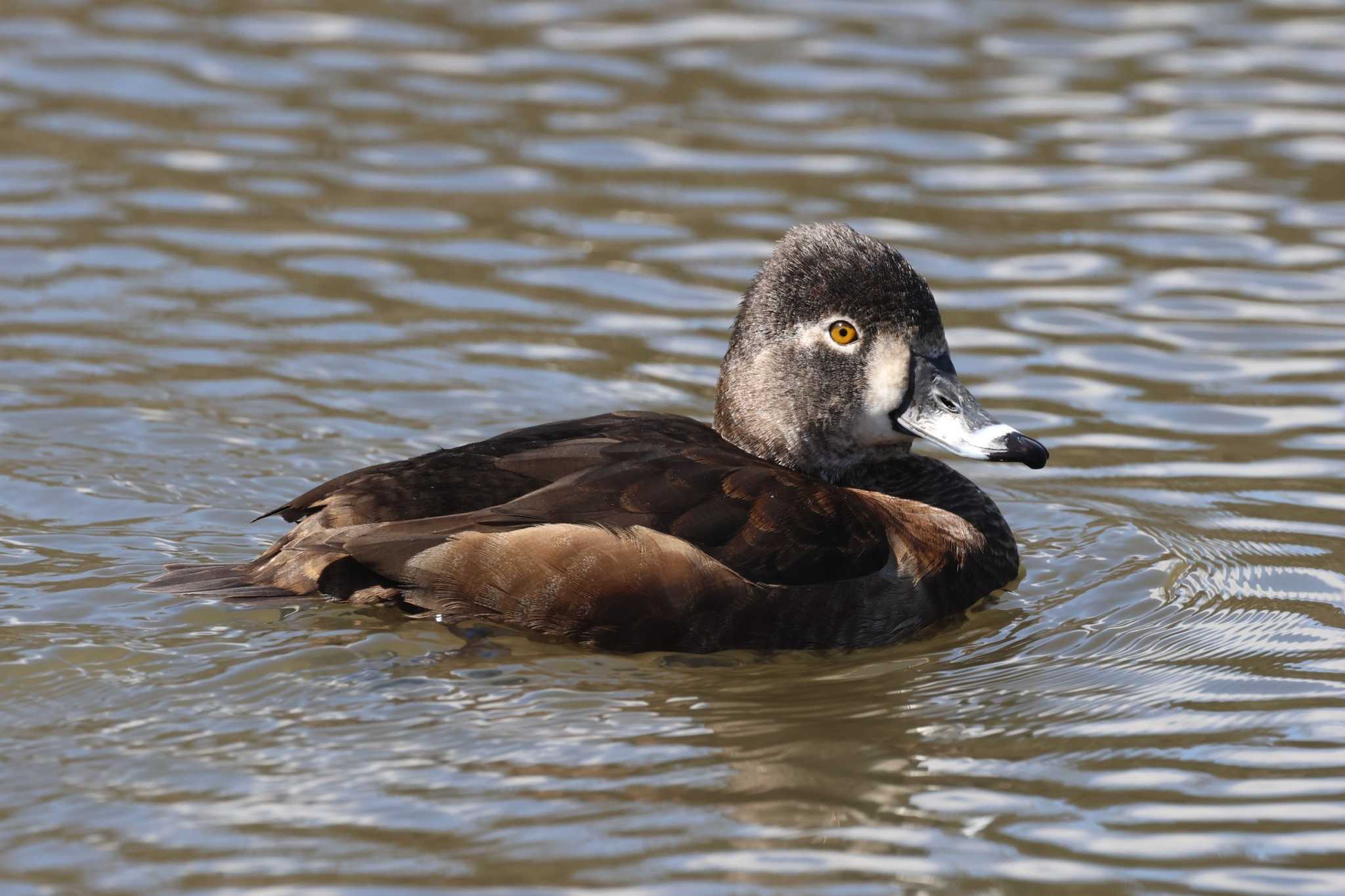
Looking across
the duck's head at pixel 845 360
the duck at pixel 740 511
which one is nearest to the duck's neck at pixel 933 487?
the duck at pixel 740 511

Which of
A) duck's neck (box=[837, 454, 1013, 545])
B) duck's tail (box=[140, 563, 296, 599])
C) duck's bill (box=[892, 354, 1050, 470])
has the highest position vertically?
duck's bill (box=[892, 354, 1050, 470])

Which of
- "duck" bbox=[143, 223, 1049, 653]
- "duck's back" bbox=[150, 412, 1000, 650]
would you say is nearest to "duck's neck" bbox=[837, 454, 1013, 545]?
"duck" bbox=[143, 223, 1049, 653]

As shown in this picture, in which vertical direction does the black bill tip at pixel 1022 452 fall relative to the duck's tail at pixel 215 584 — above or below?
above

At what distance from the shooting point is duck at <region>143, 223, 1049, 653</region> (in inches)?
209

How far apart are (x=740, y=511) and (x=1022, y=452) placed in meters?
0.93

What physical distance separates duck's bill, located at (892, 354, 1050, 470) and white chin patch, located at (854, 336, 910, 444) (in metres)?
0.03

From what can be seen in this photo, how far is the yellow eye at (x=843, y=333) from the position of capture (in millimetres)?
6027

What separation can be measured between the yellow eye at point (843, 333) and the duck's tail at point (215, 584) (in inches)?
70.6

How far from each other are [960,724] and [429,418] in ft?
9.68

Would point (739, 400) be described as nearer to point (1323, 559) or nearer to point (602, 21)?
point (1323, 559)

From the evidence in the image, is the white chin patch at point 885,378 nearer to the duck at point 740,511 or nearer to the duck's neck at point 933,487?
the duck at point 740,511

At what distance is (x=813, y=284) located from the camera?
603 cm

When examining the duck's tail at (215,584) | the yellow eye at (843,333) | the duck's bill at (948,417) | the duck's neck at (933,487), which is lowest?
the duck's tail at (215,584)

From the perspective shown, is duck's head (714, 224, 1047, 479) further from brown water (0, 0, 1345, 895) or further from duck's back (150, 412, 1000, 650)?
brown water (0, 0, 1345, 895)
